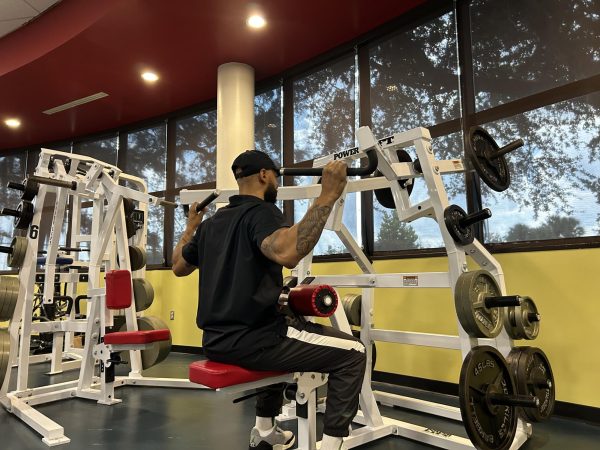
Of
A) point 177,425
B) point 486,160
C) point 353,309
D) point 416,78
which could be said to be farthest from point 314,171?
point 416,78

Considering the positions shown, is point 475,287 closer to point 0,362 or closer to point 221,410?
point 221,410

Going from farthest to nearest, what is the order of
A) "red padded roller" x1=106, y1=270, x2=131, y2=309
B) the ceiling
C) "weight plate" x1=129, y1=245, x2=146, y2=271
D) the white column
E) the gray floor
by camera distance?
1. the white column
2. "weight plate" x1=129, y1=245, x2=146, y2=271
3. the ceiling
4. "red padded roller" x1=106, y1=270, x2=131, y2=309
5. the gray floor

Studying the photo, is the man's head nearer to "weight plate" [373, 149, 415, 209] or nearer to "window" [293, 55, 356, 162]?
"weight plate" [373, 149, 415, 209]

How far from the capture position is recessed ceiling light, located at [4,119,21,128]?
585cm

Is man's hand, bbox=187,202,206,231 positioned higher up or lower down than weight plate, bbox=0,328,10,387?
higher up

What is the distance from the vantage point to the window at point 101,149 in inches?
247

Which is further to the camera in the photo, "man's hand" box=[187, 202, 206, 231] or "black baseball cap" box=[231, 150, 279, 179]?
"man's hand" box=[187, 202, 206, 231]

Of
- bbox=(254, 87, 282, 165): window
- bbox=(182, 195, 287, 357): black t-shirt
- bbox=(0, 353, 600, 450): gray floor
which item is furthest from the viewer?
bbox=(254, 87, 282, 165): window

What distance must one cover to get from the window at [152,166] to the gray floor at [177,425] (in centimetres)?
256

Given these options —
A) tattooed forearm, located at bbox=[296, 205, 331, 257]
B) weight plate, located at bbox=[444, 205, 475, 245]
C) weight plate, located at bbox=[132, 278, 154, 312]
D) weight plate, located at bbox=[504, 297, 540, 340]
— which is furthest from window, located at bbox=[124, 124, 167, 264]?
tattooed forearm, located at bbox=[296, 205, 331, 257]

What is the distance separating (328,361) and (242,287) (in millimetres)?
426

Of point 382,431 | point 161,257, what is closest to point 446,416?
point 382,431

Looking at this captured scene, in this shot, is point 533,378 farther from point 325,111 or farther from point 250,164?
point 325,111

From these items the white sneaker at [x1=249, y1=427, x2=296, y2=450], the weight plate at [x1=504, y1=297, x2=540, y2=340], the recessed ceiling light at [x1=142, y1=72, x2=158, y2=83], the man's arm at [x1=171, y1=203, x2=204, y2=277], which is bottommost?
the white sneaker at [x1=249, y1=427, x2=296, y2=450]
